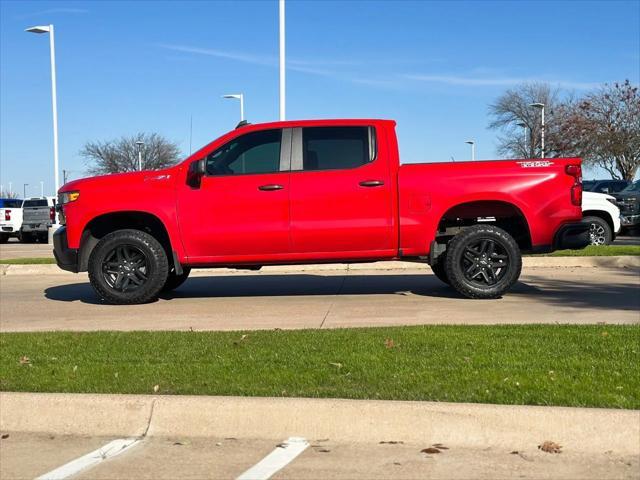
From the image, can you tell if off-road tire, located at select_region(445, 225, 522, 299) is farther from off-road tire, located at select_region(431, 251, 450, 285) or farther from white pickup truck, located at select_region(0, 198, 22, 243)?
white pickup truck, located at select_region(0, 198, 22, 243)

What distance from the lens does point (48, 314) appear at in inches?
336

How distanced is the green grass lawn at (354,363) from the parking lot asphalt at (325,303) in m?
0.98

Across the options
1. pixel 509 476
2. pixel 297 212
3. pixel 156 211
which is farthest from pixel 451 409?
pixel 156 211

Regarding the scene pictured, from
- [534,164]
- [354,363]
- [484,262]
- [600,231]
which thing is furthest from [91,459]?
[600,231]

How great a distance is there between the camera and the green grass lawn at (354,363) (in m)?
4.57

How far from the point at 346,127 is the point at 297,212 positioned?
118 cm

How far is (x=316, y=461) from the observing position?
155 inches

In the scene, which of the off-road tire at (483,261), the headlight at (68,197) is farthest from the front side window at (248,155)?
the off-road tire at (483,261)

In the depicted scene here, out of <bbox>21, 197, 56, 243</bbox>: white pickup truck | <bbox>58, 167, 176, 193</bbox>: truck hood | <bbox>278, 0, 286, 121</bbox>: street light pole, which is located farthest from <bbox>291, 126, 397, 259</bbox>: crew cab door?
<bbox>21, 197, 56, 243</bbox>: white pickup truck

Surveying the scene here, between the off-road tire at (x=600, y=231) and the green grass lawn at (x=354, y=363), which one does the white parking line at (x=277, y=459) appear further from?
the off-road tire at (x=600, y=231)

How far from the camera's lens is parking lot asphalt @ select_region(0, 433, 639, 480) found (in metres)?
3.76

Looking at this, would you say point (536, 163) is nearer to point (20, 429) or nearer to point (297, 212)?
point (297, 212)

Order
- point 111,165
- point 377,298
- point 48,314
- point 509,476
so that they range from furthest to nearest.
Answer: point 111,165, point 377,298, point 48,314, point 509,476

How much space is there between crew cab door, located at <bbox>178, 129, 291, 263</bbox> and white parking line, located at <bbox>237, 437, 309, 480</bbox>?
15.0 ft
